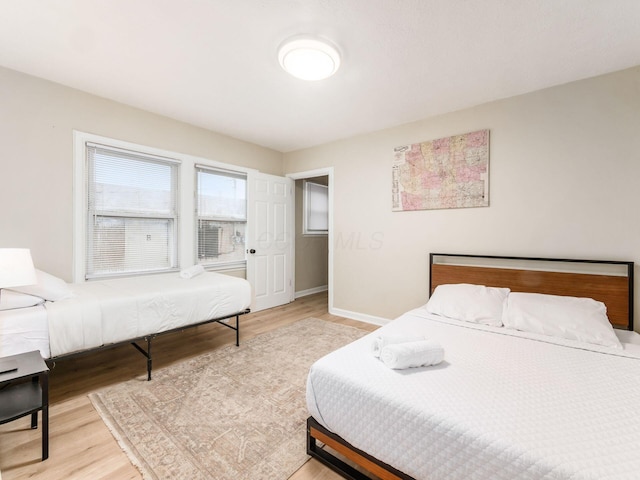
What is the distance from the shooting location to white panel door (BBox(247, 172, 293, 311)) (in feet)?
13.8

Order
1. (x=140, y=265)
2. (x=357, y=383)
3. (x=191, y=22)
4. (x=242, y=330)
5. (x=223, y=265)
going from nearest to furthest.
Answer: (x=357, y=383) → (x=191, y=22) → (x=140, y=265) → (x=242, y=330) → (x=223, y=265)

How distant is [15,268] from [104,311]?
26.2 inches

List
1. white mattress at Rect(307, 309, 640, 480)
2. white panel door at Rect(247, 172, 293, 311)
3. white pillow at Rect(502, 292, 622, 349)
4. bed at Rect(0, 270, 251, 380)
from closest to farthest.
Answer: white mattress at Rect(307, 309, 640, 480) < bed at Rect(0, 270, 251, 380) < white pillow at Rect(502, 292, 622, 349) < white panel door at Rect(247, 172, 293, 311)

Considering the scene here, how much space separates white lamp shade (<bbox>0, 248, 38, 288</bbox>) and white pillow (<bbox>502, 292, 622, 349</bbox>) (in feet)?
10.4

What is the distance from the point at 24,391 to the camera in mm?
1585

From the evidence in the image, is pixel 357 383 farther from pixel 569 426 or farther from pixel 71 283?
pixel 71 283

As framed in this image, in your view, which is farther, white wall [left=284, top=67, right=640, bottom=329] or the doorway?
the doorway

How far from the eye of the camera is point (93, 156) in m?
2.82

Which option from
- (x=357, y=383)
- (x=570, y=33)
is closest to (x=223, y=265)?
(x=357, y=383)

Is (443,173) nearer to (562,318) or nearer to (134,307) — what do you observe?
(562,318)

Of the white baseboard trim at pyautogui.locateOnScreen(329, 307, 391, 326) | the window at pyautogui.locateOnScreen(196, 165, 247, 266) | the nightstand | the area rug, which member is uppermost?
the window at pyautogui.locateOnScreen(196, 165, 247, 266)

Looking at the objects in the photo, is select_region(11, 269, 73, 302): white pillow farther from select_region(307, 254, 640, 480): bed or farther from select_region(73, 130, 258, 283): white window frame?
select_region(307, 254, 640, 480): bed

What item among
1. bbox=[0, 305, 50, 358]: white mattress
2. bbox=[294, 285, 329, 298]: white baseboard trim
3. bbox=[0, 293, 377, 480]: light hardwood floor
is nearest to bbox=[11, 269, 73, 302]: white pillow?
bbox=[0, 305, 50, 358]: white mattress

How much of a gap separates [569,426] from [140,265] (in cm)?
370
